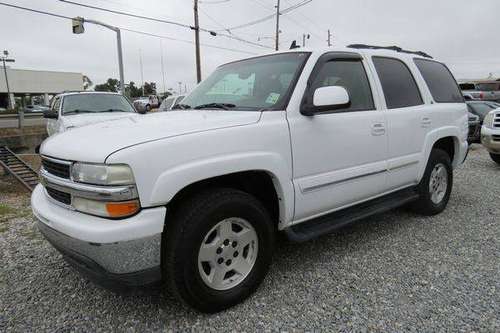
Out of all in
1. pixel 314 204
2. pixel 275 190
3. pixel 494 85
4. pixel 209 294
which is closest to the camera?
pixel 209 294

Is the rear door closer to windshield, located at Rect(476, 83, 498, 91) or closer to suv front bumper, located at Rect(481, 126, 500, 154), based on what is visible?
suv front bumper, located at Rect(481, 126, 500, 154)

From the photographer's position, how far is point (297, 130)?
2.74 meters

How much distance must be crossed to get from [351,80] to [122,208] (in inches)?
91.1

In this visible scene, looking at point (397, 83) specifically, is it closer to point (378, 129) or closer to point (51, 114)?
point (378, 129)

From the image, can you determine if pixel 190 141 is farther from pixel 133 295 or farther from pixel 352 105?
pixel 352 105

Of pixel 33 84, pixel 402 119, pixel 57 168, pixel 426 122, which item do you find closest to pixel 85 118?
pixel 57 168

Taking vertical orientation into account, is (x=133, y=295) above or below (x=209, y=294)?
below

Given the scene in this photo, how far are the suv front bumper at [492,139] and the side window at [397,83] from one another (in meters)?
4.50

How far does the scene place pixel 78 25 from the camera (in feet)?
50.9

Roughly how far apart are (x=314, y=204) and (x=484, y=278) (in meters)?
1.47

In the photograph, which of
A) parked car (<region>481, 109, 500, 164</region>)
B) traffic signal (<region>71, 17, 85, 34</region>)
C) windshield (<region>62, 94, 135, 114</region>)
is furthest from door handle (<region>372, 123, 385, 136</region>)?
traffic signal (<region>71, 17, 85, 34</region>)

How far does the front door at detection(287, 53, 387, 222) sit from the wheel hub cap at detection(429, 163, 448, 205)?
1.18 m

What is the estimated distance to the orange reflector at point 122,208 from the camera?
6.74ft

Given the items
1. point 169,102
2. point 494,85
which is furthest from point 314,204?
point 494,85
